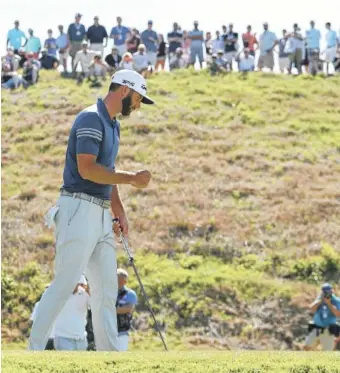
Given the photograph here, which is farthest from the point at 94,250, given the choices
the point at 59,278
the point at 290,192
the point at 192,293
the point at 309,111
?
the point at 309,111

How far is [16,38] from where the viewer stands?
3616 cm

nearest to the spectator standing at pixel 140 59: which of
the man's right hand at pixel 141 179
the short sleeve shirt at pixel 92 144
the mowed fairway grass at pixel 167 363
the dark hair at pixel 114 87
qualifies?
the dark hair at pixel 114 87

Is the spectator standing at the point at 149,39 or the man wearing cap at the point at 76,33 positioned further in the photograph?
the spectator standing at the point at 149,39

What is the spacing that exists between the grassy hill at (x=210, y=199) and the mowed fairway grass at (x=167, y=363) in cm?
1234

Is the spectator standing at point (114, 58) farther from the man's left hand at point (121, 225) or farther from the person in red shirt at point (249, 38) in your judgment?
the man's left hand at point (121, 225)

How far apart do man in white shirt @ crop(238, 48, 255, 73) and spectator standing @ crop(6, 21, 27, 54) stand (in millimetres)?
7686

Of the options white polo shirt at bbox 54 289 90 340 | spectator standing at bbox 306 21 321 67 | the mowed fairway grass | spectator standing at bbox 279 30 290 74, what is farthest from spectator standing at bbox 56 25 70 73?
the mowed fairway grass

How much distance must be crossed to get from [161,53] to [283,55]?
4.18 meters

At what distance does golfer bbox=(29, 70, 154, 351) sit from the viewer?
24.3ft

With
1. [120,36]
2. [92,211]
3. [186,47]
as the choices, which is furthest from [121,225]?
[186,47]

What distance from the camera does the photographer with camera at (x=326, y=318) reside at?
15.9m

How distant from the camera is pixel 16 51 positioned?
36.5m

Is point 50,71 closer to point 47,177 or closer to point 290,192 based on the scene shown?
point 47,177

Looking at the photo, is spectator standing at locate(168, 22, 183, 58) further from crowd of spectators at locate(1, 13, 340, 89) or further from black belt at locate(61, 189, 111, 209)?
black belt at locate(61, 189, 111, 209)
